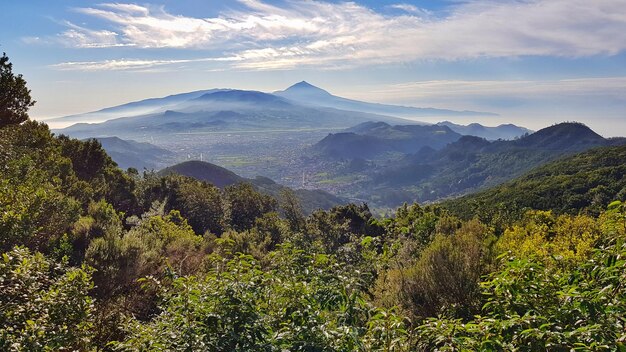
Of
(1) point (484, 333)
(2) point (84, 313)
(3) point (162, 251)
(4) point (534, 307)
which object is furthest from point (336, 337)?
(3) point (162, 251)

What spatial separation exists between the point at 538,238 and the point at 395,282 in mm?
6508

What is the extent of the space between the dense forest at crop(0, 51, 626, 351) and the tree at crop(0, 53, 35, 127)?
0.07 meters

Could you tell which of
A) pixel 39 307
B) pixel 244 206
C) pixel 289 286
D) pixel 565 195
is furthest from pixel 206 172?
pixel 289 286

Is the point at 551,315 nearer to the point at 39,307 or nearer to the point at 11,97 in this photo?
the point at 39,307

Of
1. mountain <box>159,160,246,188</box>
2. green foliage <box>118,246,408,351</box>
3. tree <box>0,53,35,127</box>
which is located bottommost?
mountain <box>159,160,246,188</box>

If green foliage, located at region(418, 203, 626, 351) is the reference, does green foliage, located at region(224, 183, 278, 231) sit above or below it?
below

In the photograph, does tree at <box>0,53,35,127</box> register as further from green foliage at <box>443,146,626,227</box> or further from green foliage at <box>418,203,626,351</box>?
green foliage at <box>443,146,626,227</box>

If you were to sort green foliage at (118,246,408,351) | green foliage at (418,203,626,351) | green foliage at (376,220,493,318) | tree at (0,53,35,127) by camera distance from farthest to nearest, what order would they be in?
1. tree at (0,53,35,127)
2. green foliage at (376,220,493,318)
3. green foliage at (118,246,408,351)
4. green foliage at (418,203,626,351)

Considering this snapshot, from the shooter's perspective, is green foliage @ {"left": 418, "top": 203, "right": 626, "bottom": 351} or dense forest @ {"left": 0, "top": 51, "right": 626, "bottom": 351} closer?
green foliage @ {"left": 418, "top": 203, "right": 626, "bottom": 351}

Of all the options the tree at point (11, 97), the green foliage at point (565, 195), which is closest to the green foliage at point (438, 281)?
the tree at point (11, 97)

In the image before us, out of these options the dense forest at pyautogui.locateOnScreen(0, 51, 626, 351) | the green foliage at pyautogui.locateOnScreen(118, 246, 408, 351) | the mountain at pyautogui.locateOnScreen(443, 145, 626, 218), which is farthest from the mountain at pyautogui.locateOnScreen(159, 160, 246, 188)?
the green foliage at pyautogui.locateOnScreen(118, 246, 408, 351)

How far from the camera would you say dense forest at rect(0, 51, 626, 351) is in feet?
10.8

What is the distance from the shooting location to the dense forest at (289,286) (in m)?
3.29

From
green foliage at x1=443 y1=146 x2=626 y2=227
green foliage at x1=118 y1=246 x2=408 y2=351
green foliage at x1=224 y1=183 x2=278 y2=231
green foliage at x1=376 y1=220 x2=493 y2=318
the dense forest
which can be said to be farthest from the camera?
green foliage at x1=443 y1=146 x2=626 y2=227
